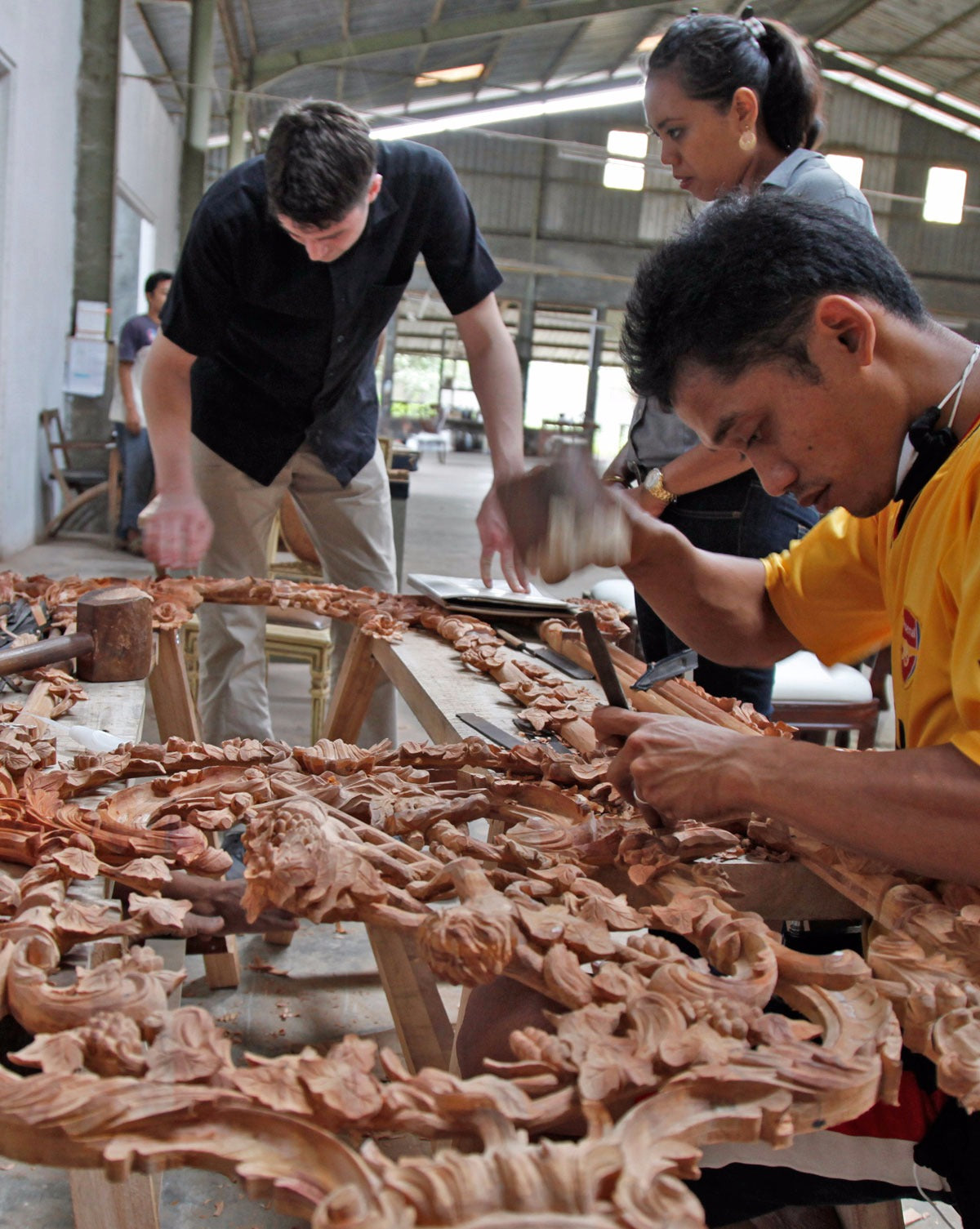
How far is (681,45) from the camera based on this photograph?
1.97 metres

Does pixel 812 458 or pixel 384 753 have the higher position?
pixel 812 458

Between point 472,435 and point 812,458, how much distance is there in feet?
71.9

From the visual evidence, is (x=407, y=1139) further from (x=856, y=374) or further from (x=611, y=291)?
(x=611, y=291)

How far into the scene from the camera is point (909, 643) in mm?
1234

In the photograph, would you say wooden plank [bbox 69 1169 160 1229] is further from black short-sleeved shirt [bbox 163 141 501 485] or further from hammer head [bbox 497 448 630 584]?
black short-sleeved shirt [bbox 163 141 501 485]

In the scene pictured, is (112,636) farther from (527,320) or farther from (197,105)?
(527,320)

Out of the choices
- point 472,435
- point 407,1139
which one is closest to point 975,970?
point 407,1139

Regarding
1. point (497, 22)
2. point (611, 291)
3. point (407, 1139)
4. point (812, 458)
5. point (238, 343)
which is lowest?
point (407, 1139)

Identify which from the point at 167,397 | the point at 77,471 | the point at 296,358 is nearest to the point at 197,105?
the point at 77,471

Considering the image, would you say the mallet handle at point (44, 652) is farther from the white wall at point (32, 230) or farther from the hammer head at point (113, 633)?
the white wall at point (32, 230)

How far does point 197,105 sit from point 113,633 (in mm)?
9038

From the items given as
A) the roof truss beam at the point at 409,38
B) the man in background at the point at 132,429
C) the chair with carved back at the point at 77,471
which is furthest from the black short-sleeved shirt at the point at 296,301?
the roof truss beam at the point at 409,38

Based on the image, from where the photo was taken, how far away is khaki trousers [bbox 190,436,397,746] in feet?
8.72

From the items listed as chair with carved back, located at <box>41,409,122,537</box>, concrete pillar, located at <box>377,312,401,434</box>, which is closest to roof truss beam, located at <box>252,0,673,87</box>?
chair with carved back, located at <box>41,409,122,537</box>
